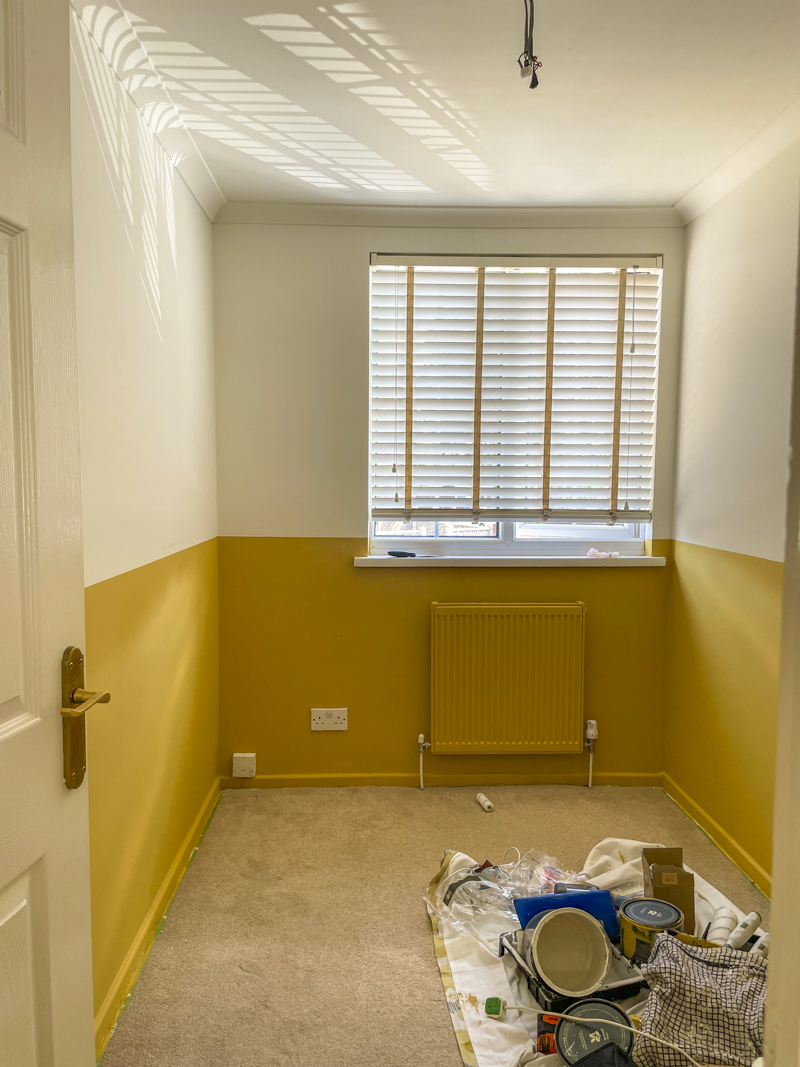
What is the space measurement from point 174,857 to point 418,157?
105 inches

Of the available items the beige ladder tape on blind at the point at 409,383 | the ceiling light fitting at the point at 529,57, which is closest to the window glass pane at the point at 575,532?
the beige ladder tape on blind at the point at 409,383

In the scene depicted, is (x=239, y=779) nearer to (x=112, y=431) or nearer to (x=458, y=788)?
(x=458, y=788)

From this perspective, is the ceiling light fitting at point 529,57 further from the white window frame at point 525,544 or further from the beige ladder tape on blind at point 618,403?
the white window frame at point 525,544

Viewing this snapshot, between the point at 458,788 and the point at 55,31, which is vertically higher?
the point at 55,31

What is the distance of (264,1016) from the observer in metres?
1.80

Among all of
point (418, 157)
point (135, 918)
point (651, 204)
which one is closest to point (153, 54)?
point (418, 157)

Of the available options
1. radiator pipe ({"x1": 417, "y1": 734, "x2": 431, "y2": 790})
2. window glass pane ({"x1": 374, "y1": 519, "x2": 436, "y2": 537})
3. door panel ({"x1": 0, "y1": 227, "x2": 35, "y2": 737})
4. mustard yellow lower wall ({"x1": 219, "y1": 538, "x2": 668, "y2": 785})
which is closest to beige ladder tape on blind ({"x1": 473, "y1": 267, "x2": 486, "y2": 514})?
window glass pane ({"x1": 374, "y1": 519, "x2": 436, "y2": 537})

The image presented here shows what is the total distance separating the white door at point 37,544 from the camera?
869 millimetres

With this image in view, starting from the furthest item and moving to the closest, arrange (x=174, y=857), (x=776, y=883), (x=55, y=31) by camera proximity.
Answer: (x=174, y=857), (x=55, y=31), (x=776, y=883)

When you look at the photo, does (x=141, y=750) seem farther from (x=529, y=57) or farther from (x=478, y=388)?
(x=529, y=57)

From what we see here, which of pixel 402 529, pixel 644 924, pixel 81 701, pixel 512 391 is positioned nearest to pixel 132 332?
pixel 81 701

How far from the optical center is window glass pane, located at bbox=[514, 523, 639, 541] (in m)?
3.25

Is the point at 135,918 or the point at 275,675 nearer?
the point at 135,918

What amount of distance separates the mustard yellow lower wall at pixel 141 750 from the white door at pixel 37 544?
671mm
